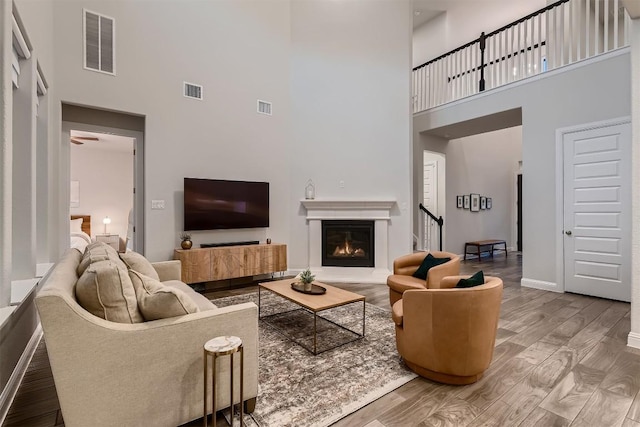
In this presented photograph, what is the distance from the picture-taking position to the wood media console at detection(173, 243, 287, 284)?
434cm

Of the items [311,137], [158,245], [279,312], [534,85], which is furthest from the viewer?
[311,137]

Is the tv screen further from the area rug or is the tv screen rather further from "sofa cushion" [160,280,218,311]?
the area rug

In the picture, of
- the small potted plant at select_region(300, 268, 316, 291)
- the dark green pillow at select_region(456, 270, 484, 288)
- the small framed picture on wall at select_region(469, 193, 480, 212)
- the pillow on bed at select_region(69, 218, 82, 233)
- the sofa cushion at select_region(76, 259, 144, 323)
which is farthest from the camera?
the small framed picture on wall at select_region(469, 193, 480, 212)

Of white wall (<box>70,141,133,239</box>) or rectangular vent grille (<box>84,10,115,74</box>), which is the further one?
white wall (<box>70,141,133,239</box>)

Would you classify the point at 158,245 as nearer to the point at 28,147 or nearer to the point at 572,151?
the point at 28,147

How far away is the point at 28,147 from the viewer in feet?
8.93

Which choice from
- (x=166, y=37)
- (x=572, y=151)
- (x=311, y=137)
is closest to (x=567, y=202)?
(x=572, y=151)

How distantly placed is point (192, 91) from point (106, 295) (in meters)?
3.96

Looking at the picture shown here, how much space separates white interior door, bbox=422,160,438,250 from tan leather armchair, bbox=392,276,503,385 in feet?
17.4

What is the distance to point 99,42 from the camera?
4043mm

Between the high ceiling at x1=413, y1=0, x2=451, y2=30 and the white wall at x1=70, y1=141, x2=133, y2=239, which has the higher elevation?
the high ceiling at x1=413, y1=0, x2=451, y2=30

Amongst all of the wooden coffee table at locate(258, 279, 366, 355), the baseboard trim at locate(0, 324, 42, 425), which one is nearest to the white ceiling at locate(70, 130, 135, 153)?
the baseboard trim at locate(0, 324, 42, 425)

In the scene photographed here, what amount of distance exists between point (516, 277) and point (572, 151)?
7.65 feet

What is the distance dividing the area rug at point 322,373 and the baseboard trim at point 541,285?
9.61 feet
